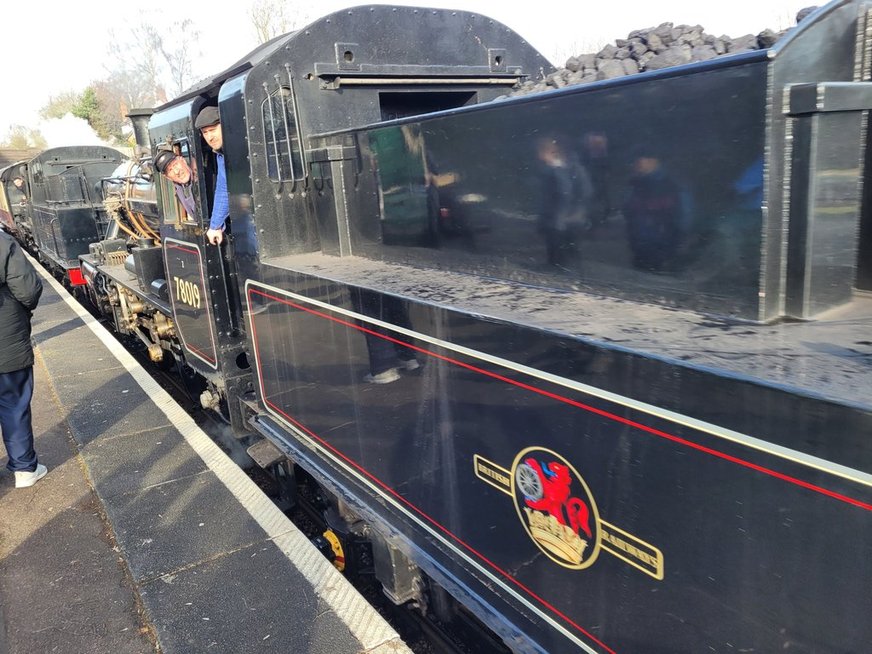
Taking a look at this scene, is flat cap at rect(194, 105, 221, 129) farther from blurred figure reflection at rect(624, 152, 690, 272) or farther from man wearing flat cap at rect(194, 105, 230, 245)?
blurred figure reflection at rect(624, 152, 690, 272)

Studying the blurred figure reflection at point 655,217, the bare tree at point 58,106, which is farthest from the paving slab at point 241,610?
the bare tree at point 58,106

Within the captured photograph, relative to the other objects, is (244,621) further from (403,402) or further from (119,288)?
(119,288)

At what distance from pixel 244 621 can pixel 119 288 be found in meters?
6.01

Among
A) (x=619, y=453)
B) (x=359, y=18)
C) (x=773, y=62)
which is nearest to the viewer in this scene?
(x=773, y=62)

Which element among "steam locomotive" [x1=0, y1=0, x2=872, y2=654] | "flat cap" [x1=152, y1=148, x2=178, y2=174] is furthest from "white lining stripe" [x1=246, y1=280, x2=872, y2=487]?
"flat cap" [x1=152, y1=148, x2=178, y2=174]

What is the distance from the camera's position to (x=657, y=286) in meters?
1.66

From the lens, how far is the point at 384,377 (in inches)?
92.7

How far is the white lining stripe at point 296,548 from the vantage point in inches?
93.6

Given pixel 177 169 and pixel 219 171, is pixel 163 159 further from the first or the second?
pixel 219 171

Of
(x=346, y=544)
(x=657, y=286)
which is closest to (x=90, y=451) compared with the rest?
(x=346, y=544)

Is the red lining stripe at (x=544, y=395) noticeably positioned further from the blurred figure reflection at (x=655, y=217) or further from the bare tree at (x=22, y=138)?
the bare tree at (x=22, y=138)

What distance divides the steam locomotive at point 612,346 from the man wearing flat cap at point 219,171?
25.1 inches

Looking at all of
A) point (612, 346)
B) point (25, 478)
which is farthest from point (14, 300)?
point (612, 346)

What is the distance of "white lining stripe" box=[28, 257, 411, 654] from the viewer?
238 centimetres
